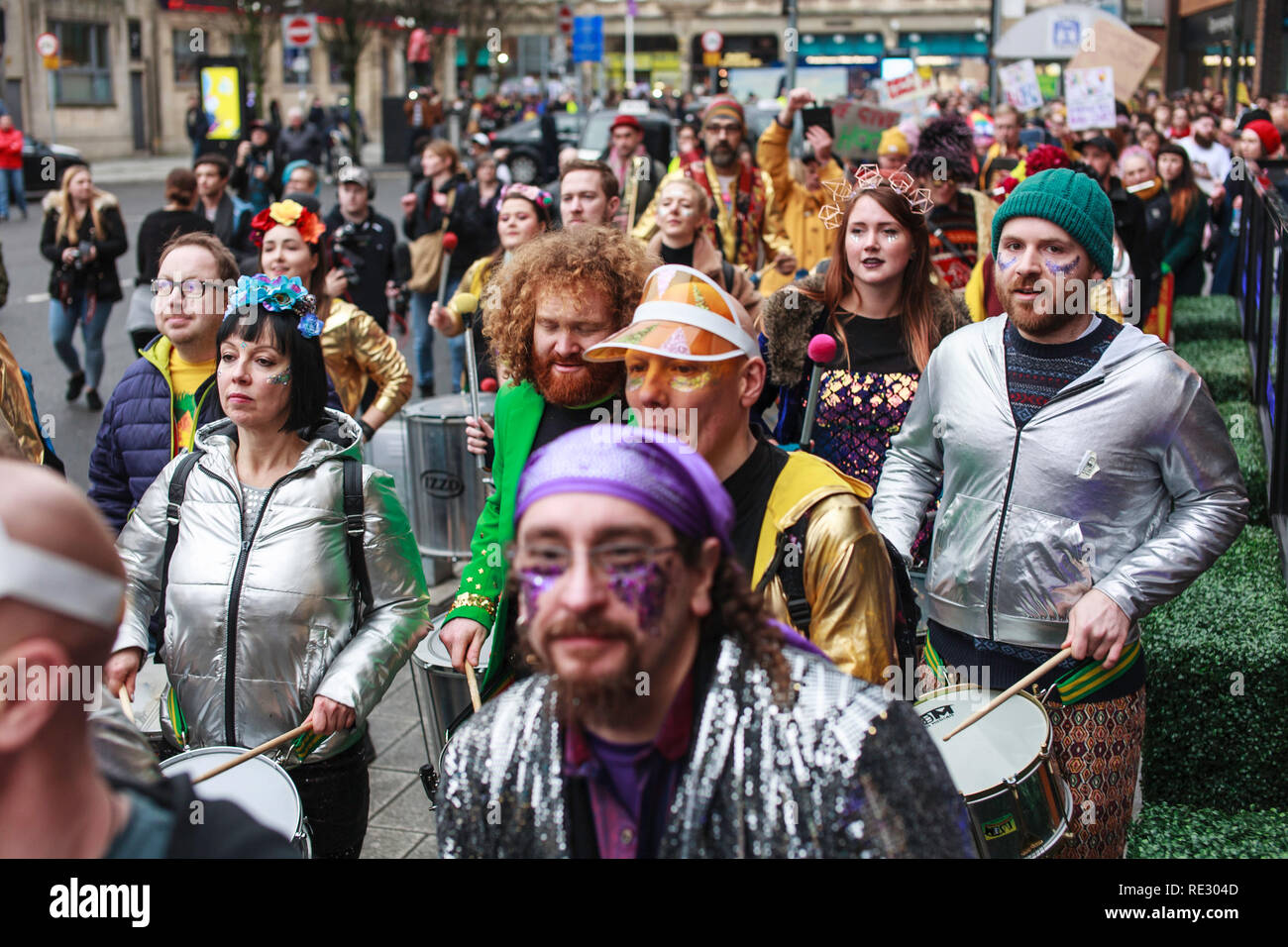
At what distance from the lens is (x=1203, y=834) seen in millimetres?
4020

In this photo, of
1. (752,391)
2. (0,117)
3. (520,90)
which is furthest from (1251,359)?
(520,90)

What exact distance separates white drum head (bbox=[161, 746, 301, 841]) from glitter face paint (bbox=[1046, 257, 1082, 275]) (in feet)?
6.67

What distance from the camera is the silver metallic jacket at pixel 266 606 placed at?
11.2 ft

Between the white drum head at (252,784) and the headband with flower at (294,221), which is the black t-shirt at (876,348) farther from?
the headband with flower at (294,221)

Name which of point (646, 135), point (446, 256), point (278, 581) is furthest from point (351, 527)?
point (646, 135)

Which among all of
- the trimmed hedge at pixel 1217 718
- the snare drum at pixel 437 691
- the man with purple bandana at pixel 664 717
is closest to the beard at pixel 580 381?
the snare drum at pixel 437 691

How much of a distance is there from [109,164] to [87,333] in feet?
110

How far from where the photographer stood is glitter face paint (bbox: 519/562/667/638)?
5.39 ft

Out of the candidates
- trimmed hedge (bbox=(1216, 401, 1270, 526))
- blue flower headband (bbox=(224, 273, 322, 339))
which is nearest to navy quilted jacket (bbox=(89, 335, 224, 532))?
blue flower headband (bbox=(224, 273, 322, 339))

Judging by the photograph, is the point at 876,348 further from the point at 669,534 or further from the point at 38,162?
the point at 38,162

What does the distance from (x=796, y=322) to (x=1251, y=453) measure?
3.68m

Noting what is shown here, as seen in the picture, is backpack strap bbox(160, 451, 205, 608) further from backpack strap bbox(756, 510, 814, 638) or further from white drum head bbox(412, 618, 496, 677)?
backpack strap bbox(756, 510, 814, 638)

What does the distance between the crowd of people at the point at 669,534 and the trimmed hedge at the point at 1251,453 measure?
5.35 feet
